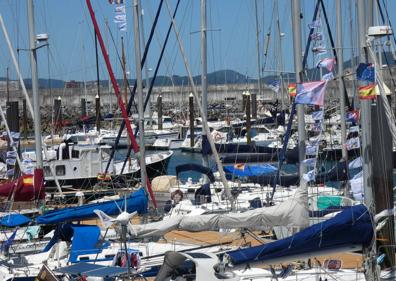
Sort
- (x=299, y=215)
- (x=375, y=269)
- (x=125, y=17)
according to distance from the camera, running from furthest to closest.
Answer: (x=125, y=17)
(x=299, y=215)
(x=375, y=269)

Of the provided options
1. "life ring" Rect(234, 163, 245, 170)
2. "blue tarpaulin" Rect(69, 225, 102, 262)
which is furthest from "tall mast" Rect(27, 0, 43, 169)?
"life ring" Rect(234, 163, 245, 170)

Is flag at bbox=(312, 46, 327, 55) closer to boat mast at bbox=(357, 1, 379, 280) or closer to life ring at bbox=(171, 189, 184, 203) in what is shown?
life ring at bbox=(171, 189, 184, 203)

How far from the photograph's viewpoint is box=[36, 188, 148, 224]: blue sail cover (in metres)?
19.4

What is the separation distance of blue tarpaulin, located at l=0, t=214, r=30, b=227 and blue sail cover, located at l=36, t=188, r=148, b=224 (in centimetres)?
297

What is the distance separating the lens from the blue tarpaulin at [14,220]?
22.6 meters

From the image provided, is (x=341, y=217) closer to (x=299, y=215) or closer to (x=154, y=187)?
(x=299, y=215)

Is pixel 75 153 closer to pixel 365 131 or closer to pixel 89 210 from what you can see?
pixel 89 210

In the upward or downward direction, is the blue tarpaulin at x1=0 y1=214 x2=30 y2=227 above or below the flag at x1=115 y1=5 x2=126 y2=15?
below

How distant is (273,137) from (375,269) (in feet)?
165

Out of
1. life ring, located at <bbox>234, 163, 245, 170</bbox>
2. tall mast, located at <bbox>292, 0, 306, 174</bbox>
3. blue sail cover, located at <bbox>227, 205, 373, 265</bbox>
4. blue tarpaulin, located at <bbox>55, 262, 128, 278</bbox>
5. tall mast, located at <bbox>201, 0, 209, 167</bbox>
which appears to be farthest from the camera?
tall mast, located at <bbox>201, 0, 209, 167</bbox>

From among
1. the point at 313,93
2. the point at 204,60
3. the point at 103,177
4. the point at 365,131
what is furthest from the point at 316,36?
the point at 365,131

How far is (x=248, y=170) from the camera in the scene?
103ft

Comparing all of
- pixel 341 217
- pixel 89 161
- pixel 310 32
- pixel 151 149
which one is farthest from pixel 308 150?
pixel 151 149

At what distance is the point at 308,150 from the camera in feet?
73.7
